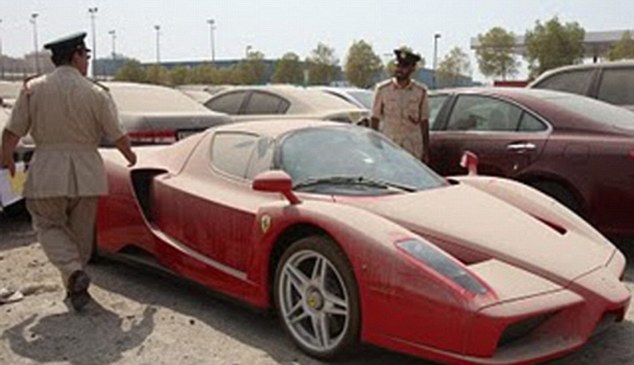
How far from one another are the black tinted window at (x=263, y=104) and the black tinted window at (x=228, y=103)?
9.0 inches

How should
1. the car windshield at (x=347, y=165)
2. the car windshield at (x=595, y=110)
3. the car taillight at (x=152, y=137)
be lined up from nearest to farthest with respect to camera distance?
the car windshield at (x=347, y=165) → the car windshield at (x=595, y=110) → the car taillight at (x=152, y=137)

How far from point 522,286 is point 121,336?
224 cm

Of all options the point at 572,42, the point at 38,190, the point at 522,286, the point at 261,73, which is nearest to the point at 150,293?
the point at 38,190

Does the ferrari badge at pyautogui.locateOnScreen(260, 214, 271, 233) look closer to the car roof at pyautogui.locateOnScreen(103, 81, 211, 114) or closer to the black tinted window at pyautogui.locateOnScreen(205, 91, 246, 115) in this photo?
the car roof at pyautogui.locateOnScreen(103, 81, 211, 114)

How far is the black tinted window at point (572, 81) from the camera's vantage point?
24.9 feet

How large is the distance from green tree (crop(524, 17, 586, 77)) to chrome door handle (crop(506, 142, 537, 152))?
4463 cm

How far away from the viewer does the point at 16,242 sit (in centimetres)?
626

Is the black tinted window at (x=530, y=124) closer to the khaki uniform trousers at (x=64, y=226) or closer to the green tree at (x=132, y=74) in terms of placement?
the khaki uniform trousers at (x=64, y=226)

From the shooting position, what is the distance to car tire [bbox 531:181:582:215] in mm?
5449

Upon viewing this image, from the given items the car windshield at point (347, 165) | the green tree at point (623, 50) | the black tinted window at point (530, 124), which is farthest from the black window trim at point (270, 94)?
the green tree at point (623, 50)

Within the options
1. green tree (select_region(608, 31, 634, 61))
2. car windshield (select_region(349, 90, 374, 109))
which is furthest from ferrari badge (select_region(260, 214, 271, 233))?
green tree (select_region(608, 31, 634, 61))

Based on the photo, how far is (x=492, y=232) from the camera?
11.9ft

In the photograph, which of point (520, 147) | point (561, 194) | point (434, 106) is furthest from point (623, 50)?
point (561, 194)

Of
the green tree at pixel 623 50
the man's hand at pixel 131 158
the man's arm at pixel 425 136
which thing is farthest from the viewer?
the green tree at pixel 623 50
